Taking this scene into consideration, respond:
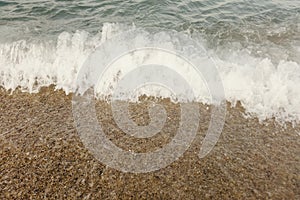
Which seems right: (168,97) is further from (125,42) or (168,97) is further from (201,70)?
(125,42)

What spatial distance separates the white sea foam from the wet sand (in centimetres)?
38

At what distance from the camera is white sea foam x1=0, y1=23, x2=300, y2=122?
13.1 feet

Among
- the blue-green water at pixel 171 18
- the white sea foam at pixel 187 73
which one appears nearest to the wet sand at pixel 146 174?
the white sea foam at pixel 187 73

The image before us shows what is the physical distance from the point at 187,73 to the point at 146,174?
2.11 m

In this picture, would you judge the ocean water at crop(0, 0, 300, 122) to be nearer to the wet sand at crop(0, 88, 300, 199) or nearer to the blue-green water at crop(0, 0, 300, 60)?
the blue-green water at crop(0, 0, 300, 60)

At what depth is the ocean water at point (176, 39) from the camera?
4.29m

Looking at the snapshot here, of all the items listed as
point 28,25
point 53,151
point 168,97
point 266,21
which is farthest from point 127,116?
point 266,21

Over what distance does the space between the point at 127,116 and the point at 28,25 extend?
374 cm

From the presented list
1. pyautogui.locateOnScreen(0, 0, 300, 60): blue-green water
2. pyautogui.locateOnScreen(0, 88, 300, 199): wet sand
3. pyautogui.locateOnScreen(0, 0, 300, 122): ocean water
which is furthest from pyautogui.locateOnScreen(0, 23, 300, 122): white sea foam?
pyautogui.locateOnScreen(0, 0, 300, 60): blue-green water

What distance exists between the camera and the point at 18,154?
312 centimetres

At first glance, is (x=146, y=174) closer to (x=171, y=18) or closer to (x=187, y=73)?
(x=187, y=73)

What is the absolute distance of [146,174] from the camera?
115 inches

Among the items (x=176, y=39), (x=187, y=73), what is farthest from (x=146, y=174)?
(x=176, y=39)

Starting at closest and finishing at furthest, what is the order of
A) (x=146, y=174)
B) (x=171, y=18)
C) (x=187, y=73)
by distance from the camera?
1. (x=146, y=174)
2. (x=187, y=73)
3. (x=171, y=18)
